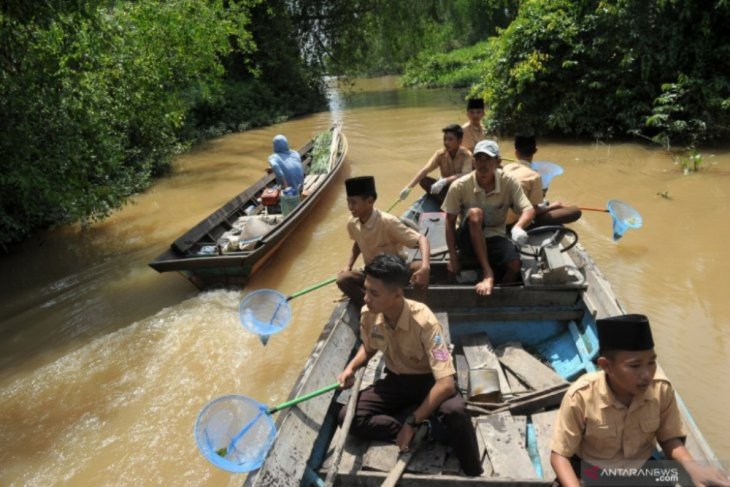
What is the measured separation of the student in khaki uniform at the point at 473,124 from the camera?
7.09 m

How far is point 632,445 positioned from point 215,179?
40.0 feet

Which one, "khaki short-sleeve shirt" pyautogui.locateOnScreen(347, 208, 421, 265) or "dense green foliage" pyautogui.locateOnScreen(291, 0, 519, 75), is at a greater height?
"dense green foliage" pyautogui.locateOnScreen(291, 0, 519, 75)

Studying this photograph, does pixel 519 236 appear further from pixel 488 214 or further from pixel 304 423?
pixel 304 423

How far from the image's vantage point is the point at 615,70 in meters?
11.3

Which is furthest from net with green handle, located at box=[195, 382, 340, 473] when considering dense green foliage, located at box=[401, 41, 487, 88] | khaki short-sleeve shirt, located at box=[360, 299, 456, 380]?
dense green foliage, located at box=[401, 41, 487, 88]

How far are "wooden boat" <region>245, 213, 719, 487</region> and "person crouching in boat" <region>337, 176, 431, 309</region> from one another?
0.22 m

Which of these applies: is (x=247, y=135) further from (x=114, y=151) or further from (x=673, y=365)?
(x=673, y=365)

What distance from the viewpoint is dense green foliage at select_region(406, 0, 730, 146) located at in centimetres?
1025

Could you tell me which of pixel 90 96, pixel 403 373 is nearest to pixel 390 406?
pixel 403 373

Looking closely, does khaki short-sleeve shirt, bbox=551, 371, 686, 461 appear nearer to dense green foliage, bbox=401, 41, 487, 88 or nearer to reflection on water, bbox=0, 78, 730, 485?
reflection on water, bbox=0, 78, 730, 485

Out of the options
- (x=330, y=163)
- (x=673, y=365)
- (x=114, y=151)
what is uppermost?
(x=114, y=151)

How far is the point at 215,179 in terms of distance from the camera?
42.6 ft

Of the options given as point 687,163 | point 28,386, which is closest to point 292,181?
point 28,386

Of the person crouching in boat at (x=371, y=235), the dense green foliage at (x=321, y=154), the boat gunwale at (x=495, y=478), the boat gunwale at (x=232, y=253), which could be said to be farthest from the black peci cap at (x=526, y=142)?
the dense green foliage at (x=321, y=154)
